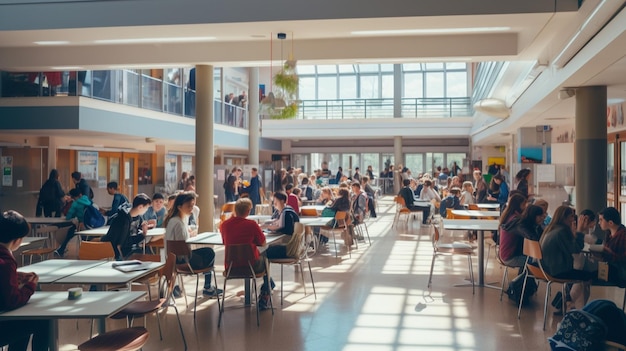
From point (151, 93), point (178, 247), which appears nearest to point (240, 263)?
point (178, 247)

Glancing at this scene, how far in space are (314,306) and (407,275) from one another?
2.18 meters

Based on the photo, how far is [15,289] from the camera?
3363 mm

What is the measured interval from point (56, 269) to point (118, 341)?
1.45 metres

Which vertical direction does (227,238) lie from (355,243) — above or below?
above

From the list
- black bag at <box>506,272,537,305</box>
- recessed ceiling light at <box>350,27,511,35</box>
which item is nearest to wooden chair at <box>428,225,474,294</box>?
black bag at <box>506,272,537,305</box>

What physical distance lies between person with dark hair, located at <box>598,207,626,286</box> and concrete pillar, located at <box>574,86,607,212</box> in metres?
2.31

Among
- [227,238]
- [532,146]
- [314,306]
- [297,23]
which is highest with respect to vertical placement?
[297,23]

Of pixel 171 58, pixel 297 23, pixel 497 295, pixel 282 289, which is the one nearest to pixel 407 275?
pixel 497 295

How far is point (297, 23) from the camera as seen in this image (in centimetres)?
648

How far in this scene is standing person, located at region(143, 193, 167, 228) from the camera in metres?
7.25

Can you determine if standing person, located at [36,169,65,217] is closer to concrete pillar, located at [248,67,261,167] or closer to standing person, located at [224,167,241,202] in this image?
standing person, located at [224,167,241,202]

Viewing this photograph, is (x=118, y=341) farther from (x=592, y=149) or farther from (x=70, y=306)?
(x=592, y=149)

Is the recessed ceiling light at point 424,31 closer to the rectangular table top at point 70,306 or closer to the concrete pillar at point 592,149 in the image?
the concrete pillar at point 592,149

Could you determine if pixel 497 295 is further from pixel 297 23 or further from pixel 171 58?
pixel 171 58
